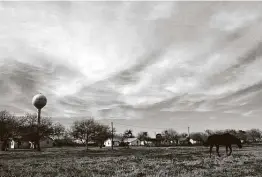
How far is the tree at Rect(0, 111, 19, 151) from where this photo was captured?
60106mm

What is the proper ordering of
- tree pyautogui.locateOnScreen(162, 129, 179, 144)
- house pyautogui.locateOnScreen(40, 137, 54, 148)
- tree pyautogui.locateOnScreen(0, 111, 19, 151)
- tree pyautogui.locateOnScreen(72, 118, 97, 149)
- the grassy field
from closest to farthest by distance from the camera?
the grassy field, tree pyautogui.locateOnScreen(0, 111, 19, 151), tree pyautogui.locateOnScreen(72, 118, 97, 149), house pyautogui.locateOnScreen(40, 137, 54, 148), tree pyautogui.locateOnScreen(162, 129, 179, 144)

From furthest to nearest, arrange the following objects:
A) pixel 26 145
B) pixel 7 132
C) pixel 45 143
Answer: pixel 45 143
pixel 26 145
pixel 7 132

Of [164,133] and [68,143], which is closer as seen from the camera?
[68,143]

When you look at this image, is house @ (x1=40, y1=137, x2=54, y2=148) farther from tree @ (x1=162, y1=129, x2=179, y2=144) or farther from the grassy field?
the grassy field

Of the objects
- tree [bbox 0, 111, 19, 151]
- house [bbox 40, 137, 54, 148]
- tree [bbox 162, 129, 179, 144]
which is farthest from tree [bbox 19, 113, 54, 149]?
tree [bbox 162, 129, 179, 144]

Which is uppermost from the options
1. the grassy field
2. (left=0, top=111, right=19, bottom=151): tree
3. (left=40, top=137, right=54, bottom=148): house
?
(left=0, top=111, right=19, bottom=151): tree

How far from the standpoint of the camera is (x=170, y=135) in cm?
15588

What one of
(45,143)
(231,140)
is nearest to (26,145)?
(45,143)

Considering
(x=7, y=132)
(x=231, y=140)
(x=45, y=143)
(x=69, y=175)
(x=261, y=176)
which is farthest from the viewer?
(x=45, y=143)

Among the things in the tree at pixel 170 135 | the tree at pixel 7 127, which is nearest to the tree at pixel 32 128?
the tree at pixel 7 127

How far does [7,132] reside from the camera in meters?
60.9

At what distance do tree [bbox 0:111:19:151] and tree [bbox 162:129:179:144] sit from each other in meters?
88.3

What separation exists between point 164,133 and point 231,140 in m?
145

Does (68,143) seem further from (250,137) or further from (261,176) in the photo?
(250,137)
